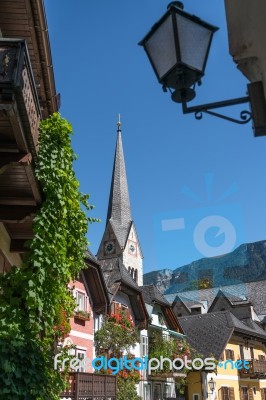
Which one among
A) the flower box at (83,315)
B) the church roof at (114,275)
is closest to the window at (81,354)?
the flower box at (83,315)

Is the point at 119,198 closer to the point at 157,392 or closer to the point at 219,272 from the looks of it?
the point at 219,272

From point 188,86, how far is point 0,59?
9.89ft

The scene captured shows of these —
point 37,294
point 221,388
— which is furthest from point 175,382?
point 37,294

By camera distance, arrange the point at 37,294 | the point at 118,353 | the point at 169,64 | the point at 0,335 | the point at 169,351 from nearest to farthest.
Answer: the point at 169,64 < the point at 0,335 < the point at 37,294 < the point at 118,353 < the point at 169,351

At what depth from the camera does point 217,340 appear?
3209 cm

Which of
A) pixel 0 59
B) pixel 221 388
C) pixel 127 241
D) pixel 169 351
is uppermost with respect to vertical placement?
pixel 127 241

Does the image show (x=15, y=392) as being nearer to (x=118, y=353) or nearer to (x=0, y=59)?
(x=0, y=59)

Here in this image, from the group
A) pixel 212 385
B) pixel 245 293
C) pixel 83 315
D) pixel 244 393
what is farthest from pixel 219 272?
pixel 83 315

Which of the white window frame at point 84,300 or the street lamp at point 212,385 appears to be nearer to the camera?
the white window frame at point 84,300

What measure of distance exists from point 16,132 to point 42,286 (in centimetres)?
343

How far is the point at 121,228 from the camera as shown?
6644 cm

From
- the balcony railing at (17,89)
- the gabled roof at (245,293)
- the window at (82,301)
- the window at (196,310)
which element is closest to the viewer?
the balcony railing at (17,89)

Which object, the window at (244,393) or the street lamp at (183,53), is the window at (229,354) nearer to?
the window at (244,393)

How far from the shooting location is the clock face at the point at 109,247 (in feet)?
213
